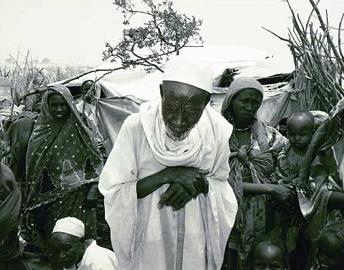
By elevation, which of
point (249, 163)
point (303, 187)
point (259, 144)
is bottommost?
point (303, 187)

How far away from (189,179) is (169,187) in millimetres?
103

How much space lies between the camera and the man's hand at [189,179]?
8.80 feet

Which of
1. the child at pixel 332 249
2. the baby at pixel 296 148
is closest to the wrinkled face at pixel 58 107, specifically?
the baby at pixel 296 148

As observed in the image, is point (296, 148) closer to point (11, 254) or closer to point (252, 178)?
point (252, 178)

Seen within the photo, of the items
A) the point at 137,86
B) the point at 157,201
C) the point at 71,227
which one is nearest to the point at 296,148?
the point at 71,227

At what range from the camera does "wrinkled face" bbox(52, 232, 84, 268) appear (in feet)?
13.5

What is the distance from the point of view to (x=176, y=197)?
271cm

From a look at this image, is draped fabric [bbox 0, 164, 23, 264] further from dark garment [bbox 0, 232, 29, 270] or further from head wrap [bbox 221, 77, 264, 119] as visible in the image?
head wrap [bbox 221, 77, 264, 119]

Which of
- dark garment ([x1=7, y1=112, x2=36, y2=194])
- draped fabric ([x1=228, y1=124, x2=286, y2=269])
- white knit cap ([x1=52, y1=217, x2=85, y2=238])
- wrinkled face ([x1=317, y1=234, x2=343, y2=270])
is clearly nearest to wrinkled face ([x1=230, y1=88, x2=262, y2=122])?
draped fabric ([x1=228, y1=124, x2=286, y2=269])

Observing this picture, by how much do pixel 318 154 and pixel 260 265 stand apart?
991 mm

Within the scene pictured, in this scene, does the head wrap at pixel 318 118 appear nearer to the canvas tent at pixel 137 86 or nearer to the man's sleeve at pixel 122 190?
the canvas tent at pixel 137 86

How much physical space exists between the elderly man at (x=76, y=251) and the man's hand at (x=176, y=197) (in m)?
1.32

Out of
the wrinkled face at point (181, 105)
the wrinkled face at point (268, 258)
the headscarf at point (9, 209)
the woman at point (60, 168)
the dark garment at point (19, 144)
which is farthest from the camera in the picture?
the dark garment at point (19, 144)

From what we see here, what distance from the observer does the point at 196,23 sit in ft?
41.8
